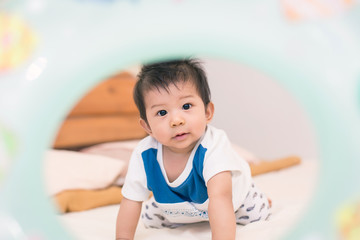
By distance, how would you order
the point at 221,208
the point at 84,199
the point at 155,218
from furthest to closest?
1. the point at 84,199
2. the point at 155,218
3. the point at 221,208

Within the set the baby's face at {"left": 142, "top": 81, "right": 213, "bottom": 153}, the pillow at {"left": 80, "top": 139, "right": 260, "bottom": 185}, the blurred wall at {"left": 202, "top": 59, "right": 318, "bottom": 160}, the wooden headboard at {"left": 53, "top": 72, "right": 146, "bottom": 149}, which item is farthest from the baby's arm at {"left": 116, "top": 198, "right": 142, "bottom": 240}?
the blurred wall at {"left": 202, "top": 59, "right": 318, "bottom": 160}

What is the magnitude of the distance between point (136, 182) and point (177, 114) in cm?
20

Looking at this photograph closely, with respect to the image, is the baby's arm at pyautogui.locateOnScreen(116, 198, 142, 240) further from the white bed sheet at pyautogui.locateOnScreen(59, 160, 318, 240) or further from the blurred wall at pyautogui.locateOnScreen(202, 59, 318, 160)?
the blurred wall at pyautogui.locateOnScreen(202, 59, 318, 160)

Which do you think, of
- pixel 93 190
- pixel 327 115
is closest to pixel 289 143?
pixel 93 190

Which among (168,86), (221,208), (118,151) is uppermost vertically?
(118,151)

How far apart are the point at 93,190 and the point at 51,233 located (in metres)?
0.74

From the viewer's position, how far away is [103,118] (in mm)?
2070

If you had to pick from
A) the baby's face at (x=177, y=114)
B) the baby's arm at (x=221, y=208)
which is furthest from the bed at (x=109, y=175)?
the baby's face at (x=177, y=114)

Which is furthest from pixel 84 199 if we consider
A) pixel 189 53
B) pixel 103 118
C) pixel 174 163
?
pixel 103 118

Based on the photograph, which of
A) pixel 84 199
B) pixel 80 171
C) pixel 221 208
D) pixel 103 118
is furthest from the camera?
pixel 103 118

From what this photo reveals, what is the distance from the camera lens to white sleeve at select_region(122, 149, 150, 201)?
3.05 feet

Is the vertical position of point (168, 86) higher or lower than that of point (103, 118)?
lower

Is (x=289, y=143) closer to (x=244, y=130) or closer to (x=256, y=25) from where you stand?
(x=244, y=130)

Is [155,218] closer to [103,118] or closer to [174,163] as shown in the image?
[174,163]
